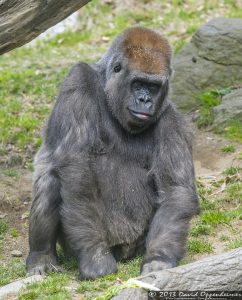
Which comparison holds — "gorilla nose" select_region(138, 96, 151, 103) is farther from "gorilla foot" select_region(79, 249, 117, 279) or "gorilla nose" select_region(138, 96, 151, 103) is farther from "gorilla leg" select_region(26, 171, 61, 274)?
"gorilla foot" select_region(79, 249, 117, 279)

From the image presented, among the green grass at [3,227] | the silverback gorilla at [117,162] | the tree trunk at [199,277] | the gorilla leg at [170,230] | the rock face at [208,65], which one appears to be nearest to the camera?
the tree trunk at [199,277]

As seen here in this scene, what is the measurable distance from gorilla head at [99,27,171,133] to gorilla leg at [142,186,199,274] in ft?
2.25

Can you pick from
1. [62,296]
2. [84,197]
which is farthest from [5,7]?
[62,296]

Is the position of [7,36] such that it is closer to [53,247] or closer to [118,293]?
[53,247]

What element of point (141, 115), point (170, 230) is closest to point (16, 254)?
point (170, 230)

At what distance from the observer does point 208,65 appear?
10.3 m

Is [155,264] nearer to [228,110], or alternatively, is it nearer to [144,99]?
[144,99]

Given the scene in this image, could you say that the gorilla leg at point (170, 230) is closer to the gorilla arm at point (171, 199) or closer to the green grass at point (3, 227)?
the gorilla arm at point (171, 199)

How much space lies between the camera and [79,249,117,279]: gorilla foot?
19.1 ft

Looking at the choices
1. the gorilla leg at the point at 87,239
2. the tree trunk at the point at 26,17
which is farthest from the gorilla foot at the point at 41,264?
the tree trunk at the point at 26,17

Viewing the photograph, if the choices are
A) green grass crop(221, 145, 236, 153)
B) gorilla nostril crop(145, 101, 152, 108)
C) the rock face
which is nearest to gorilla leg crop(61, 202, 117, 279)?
gorilla nostril crop(145, 101, 152, 108)

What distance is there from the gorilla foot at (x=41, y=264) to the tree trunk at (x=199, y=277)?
148 centimetres

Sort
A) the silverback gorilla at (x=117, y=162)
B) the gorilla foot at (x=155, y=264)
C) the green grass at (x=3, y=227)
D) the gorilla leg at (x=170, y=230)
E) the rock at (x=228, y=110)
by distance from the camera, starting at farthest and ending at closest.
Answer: the rock at (x=228, y=110), the green grass at (x=3, y=227), the silverback gorilla at (x=117, y=162), the gorilla leg at (x=170, y=230), the gorilla foot at (x=155, y=264)

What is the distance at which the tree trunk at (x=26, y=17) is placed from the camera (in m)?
6.46
